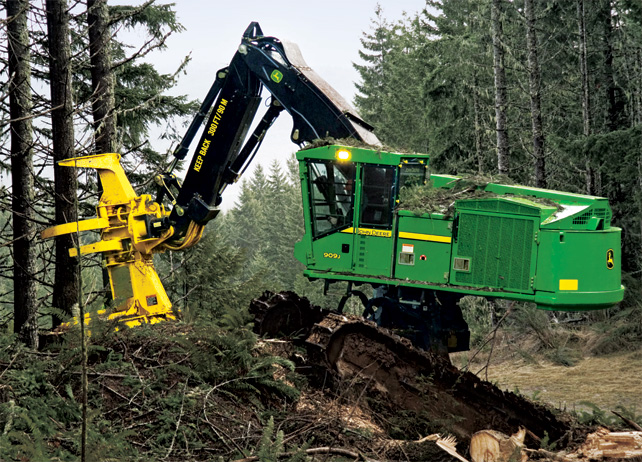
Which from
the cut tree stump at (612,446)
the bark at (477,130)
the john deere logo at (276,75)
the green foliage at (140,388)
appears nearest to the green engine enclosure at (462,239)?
the john deere logo at (276,75)

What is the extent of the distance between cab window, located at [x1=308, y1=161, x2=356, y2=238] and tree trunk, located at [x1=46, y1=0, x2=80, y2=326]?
3.30m

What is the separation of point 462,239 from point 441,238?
11.3 inches

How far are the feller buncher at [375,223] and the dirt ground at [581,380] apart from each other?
6.25ft

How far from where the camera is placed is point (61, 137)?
994cm

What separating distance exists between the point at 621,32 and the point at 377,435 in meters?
19.8

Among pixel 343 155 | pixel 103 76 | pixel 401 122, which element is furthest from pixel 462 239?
pixel 401 122

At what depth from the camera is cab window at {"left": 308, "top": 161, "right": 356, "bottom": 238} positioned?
389 inches

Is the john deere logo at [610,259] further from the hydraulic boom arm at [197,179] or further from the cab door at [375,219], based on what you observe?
the hydraulic boom arm at [197,179]

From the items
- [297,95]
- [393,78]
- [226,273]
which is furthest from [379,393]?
[393,78]

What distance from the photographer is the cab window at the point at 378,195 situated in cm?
969

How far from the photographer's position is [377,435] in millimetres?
6578

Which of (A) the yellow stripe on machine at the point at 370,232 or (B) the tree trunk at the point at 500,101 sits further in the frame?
(B) the tree trunk at the point at 500,101

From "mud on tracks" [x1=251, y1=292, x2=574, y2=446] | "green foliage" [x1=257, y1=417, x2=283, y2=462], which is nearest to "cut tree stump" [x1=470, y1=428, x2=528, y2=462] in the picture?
"mud on tracks" [x1=251, y1=292, x2=574, y2=446]

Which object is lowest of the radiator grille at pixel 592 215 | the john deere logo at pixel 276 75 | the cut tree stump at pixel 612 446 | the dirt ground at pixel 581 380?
the dirt ground at pixel 581 380
